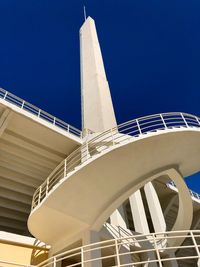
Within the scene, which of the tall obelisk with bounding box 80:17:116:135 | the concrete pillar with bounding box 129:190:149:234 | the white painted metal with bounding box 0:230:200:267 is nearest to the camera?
the white painted metal with bounding box 0:230:200:267

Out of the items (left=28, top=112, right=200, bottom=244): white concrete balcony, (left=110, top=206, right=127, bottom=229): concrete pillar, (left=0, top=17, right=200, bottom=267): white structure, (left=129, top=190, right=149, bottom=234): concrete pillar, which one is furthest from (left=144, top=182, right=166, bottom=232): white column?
(left=28, top=112, right=200, bottom=244): white concrete balcony

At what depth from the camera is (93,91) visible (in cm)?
1809

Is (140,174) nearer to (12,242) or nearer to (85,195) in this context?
(85,195)

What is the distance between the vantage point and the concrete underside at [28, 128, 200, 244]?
7062 millimetres

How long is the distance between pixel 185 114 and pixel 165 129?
171 centimetres

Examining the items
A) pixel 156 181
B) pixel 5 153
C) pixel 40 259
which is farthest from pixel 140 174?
pixel 156 181

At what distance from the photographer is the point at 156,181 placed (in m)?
14.5

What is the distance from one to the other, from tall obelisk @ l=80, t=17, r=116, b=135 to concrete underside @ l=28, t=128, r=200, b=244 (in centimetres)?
712

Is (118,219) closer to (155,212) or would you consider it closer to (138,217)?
(138,217)

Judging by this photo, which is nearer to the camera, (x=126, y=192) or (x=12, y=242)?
(x=126, y=192)

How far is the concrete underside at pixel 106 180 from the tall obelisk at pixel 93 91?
7118mm

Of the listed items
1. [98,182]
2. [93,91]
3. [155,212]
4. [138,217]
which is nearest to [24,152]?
[98,182]

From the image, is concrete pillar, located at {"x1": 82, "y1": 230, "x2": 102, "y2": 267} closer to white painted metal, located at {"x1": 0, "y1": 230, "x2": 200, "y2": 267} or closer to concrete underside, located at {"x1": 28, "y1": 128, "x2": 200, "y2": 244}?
white painted metal, located at {"x1": 0, "y1": 230, "x2": 200, "y2": 267}

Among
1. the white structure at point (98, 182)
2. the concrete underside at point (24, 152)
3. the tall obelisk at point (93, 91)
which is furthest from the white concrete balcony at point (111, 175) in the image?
the tall obelisk at point (93, 91)
